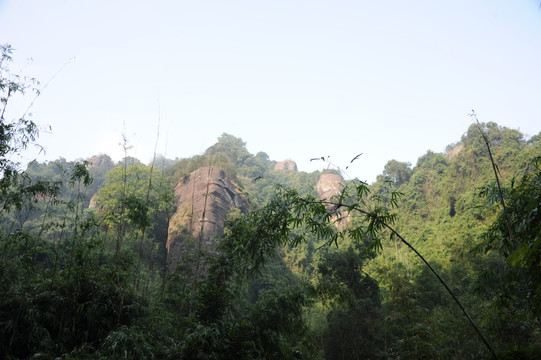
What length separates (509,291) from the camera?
2.82m

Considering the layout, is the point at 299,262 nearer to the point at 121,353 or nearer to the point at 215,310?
the point at 215,310

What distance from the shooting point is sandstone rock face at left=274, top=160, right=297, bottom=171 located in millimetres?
63528

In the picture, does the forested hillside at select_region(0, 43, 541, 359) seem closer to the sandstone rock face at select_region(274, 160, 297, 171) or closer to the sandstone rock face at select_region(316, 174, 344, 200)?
the sandstone rock face at select_region(316, 174, 344, 200)

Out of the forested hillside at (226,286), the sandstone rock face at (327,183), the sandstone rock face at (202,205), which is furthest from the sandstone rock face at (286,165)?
the forested hillside at (226,286)

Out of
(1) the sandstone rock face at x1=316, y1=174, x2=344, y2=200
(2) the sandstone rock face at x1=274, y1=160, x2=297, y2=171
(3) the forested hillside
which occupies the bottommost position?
(3) the forested hillside

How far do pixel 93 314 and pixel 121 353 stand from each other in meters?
1.05

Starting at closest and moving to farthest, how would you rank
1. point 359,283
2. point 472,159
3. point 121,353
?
point 121,353, point 359,283, point 472,159

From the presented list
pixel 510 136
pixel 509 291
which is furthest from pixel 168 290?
pixel 510 136

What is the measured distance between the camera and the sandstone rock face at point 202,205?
17.1 m

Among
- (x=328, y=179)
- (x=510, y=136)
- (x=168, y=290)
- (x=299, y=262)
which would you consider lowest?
(x=299, y=262)

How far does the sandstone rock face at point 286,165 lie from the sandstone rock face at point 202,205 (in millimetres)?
40409

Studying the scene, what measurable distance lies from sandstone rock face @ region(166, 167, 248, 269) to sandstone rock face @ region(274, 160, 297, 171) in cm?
4041

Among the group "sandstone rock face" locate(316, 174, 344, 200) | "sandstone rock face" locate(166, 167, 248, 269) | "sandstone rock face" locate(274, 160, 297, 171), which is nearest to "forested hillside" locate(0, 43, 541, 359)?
"sandstone rock face" locate(166, 167, 248, 269)

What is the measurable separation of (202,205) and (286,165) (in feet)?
149
